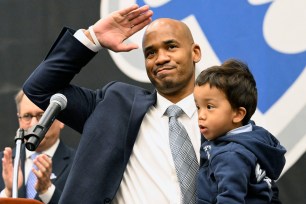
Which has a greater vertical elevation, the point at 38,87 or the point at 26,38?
the point at 38,87

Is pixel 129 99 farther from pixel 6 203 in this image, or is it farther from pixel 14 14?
pixel 14 14

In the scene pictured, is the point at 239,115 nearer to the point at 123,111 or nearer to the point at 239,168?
the point at 239,168

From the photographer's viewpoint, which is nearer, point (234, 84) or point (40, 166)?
point (234, 84)

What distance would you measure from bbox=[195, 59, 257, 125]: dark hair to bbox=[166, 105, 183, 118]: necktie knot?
0.33 meters

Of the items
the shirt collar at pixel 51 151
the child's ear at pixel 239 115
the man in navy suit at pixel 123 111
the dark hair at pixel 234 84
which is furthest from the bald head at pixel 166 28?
the shirt collar at pixel 51 151

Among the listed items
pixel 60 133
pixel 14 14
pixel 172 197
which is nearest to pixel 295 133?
pixel 172 197

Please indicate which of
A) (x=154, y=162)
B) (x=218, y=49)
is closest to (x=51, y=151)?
(x=218, y=49)

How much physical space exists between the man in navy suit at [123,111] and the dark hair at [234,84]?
349 mm

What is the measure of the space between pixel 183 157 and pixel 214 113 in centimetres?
34

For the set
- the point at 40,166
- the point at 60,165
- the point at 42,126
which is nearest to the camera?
the point at 42,126

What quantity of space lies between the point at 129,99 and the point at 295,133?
1097 mm

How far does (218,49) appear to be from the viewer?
156 inches

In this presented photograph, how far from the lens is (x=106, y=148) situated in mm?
2961

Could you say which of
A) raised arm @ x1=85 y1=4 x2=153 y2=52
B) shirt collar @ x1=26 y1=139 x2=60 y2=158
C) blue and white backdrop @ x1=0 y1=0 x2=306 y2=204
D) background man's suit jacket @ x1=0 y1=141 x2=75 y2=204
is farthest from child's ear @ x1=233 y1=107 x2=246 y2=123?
shirt collar @ x1=26 y1=139 x2=60 y2=158
